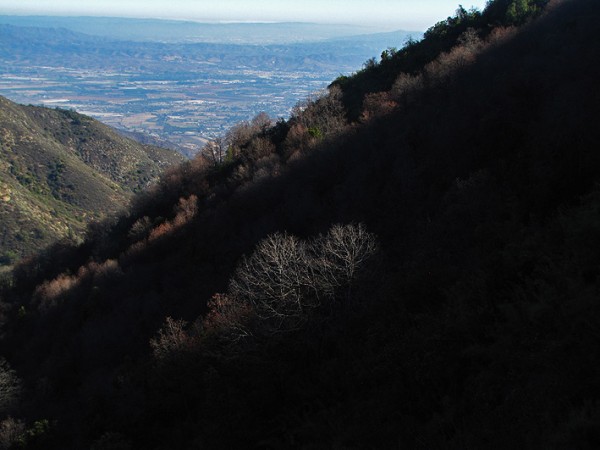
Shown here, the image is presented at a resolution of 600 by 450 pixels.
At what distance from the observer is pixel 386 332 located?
1286 cm

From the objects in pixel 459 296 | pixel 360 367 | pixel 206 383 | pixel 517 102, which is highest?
pixel 517 102

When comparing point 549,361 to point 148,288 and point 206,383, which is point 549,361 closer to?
point 206,383

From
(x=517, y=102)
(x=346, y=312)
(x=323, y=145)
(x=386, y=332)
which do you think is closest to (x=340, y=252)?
(x=346, y=312)

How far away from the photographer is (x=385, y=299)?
1406 centimetres

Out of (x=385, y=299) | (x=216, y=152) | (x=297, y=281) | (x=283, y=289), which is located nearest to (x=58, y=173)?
(x=216, y=152)

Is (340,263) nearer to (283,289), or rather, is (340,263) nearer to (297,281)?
(297,281)

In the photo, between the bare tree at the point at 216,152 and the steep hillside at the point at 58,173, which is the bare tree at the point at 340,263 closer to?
the bare tree at the point at 216,152

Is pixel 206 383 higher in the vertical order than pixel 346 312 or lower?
lower

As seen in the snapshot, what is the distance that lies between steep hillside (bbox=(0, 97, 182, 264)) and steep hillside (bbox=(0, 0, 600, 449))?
4425cm

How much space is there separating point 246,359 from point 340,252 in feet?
14.4

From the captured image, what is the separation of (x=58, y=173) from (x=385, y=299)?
9988 cm

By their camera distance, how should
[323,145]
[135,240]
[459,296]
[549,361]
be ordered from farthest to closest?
[135,240] < [323,145] < [459,296] < [549,361]

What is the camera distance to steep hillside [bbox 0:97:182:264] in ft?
259

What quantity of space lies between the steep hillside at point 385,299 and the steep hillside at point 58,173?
145 feet
